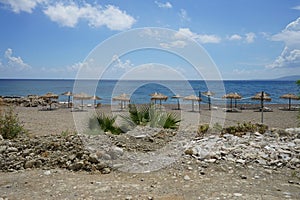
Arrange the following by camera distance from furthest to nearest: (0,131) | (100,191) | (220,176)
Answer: (0,131) → (220,176) → (100,191)

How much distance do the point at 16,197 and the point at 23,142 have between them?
230cm

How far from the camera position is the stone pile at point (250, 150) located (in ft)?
17.0

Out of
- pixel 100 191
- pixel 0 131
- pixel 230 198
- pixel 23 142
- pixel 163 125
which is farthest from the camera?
pixel 163 125

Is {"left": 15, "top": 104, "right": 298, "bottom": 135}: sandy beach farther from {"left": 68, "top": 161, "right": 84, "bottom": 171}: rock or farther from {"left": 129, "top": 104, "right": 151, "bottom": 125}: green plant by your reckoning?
{"left": 68, "top": 161, "right": 84, "bottom": 171}: rock

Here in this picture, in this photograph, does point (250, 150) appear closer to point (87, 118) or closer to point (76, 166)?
point (76, 166)

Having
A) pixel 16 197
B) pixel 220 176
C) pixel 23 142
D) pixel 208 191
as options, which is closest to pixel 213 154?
pixel 220 176

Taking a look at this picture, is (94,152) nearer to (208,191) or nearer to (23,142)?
(23,142)

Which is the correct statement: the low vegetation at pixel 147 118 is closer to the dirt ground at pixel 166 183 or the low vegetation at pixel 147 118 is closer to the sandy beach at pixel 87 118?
the sandy beach at pixel 87 118

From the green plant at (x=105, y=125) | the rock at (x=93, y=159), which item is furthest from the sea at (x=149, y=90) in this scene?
the rock at (x=93, y=159)

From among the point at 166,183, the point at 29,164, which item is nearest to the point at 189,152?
the point at 166,183

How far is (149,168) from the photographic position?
4934 millimetres

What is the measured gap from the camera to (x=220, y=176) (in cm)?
457

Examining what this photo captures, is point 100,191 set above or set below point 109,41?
below

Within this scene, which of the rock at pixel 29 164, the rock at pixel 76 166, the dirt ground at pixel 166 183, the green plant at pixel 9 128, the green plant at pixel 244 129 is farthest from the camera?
the green plant at pixel 244 129
